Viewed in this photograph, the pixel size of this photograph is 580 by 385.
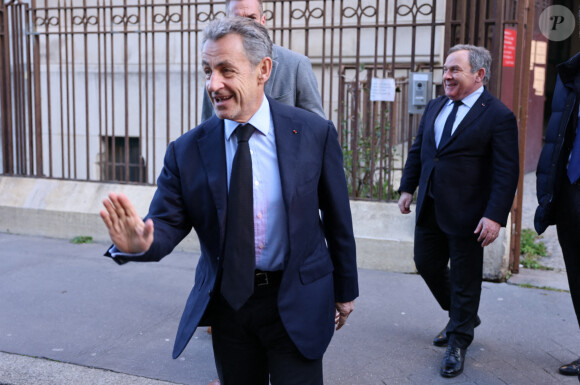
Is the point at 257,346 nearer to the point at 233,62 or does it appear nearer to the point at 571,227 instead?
the point at 233,62

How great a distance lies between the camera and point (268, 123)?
2406 mm

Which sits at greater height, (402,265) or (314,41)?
(314,41)

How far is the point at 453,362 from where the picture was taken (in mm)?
Result: 3885

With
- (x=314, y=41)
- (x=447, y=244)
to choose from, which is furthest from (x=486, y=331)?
(x=314, y=41)

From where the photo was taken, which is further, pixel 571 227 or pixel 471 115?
pixel 471 115

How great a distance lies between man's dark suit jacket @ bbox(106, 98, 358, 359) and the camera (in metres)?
2.33

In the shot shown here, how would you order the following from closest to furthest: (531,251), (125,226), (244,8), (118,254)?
(125,226) < (118,254) < (244,8) < (531,251)

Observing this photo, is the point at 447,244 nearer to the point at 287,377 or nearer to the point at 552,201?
the point at 552,201

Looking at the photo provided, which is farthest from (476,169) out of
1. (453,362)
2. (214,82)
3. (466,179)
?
(214,82)

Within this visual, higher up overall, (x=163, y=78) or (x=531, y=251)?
(x=163, y=78)

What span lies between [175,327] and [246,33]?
9.63 feet

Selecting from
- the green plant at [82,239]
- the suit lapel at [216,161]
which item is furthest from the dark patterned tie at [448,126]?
the green plant at [82,239]

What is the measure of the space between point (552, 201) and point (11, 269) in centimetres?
474

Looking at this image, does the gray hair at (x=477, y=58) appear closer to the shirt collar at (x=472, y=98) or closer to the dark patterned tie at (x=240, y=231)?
the shirt collar at (x=472, y=98)
